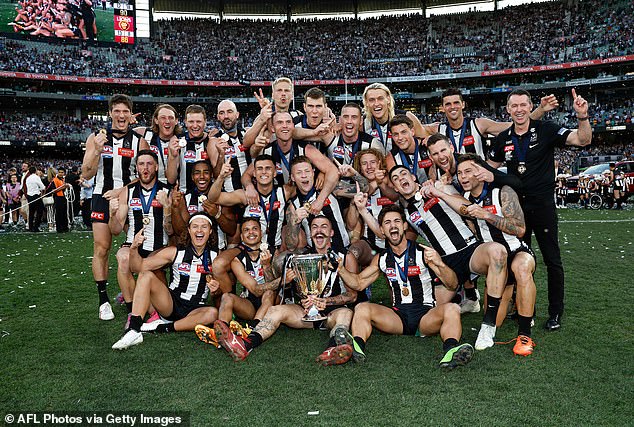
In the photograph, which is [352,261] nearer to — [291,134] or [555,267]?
[291,134]

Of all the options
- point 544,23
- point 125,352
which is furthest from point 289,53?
point 125,352

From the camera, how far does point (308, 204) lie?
13.7 feet

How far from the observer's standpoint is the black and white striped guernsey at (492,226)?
12.7 ft

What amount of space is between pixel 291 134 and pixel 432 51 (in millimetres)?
36428

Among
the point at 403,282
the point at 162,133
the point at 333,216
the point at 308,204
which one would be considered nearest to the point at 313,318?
the point at 403,282

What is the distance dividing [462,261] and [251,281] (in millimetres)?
1803

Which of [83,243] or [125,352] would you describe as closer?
[125,352]

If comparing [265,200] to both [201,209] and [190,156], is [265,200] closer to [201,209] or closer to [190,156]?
[201,209]

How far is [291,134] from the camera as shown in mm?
4602

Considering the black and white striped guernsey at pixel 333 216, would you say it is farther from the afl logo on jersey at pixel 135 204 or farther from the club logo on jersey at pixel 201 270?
the afl logo on jersey at pixel 135 204

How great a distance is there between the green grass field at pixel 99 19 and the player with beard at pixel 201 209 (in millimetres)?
34063

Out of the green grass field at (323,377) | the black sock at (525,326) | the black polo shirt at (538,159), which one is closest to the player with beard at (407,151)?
the black polo shirt at (538,159)

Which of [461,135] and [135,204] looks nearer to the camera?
[135,204]

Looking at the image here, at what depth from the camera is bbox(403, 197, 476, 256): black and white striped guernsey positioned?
4121mm
